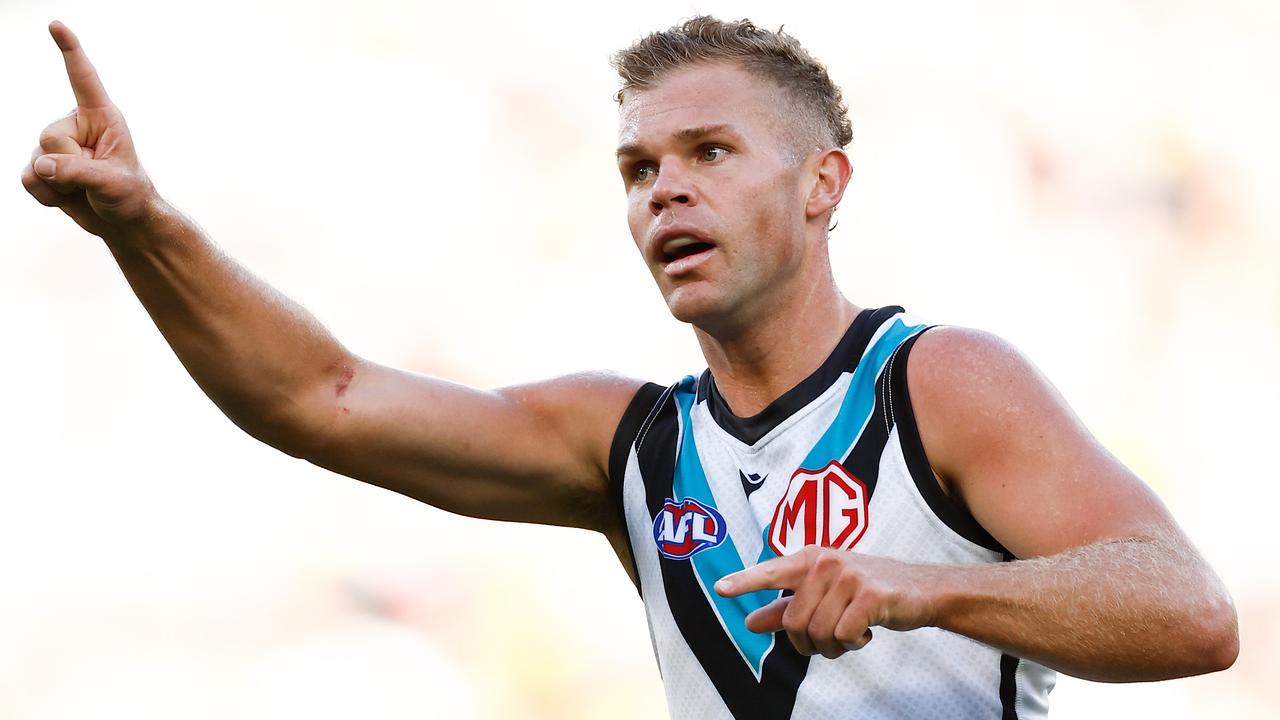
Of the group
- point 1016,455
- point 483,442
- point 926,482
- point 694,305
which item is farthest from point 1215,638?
point 483,442

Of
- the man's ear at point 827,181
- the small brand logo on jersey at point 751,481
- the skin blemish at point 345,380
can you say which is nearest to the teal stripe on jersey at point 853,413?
the small brand logo on jersey at point 751,481

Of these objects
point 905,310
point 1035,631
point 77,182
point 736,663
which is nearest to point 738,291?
point 905,310

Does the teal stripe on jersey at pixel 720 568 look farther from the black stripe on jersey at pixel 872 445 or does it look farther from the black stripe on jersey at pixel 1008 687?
the black stripe on jersey at pixel 1008 687

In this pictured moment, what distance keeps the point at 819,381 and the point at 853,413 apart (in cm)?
18

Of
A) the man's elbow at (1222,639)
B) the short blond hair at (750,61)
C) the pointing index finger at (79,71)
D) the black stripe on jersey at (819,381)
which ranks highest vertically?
the short blond hair at (750,61)

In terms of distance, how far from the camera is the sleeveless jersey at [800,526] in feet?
10.1

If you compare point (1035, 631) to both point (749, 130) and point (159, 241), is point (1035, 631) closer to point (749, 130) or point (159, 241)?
point (749, 130)

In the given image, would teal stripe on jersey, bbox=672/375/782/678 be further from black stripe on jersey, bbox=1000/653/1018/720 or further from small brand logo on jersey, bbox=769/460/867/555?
black stripe on jersey, bbox=1000/653/1018/720

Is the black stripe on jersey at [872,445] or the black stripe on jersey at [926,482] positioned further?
the black stripe on jersey at [872,445]

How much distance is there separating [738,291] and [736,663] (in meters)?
0.87

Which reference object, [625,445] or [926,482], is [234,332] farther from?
[926,482]

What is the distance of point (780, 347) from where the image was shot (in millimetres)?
3537

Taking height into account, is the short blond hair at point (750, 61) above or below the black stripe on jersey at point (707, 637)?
above

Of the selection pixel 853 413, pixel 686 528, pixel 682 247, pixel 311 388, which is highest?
pixel 682 247
